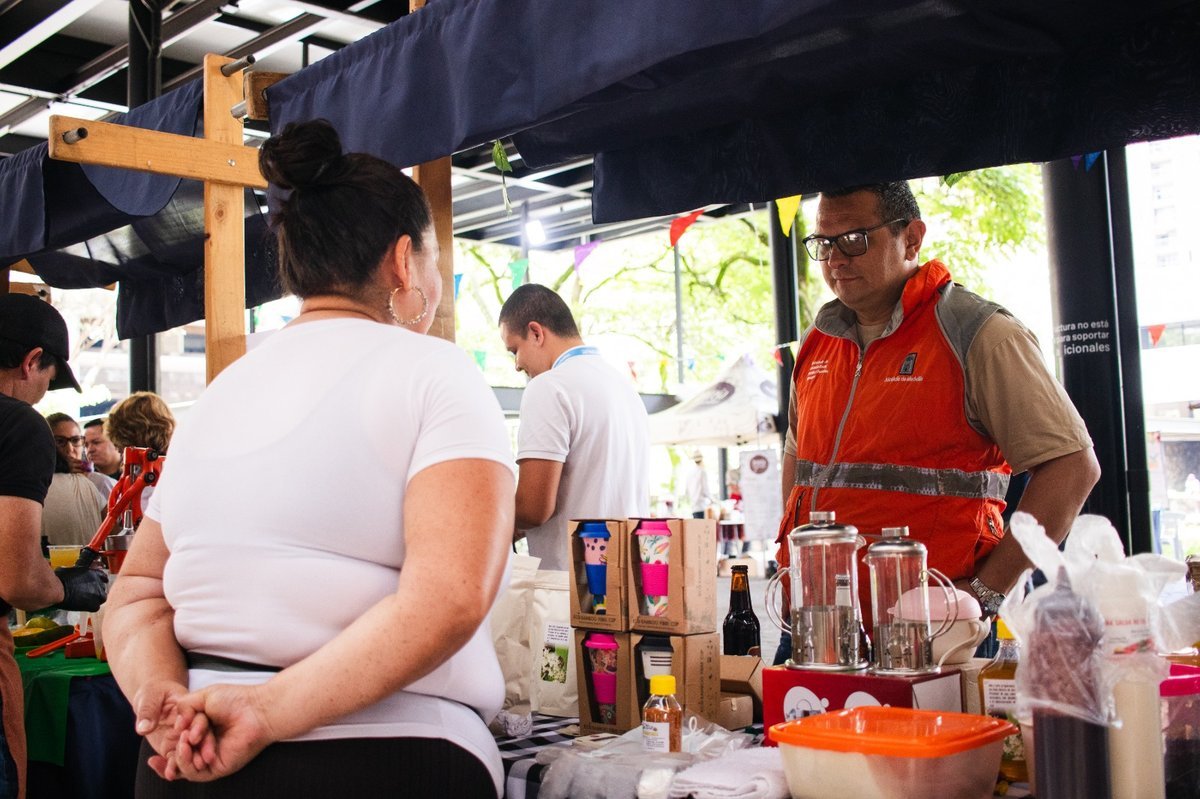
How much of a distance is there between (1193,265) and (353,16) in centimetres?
539

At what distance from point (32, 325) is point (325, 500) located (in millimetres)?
1835

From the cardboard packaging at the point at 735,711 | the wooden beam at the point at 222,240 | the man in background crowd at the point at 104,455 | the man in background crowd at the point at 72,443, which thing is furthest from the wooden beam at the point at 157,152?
the man in background crowd at the point at 104,455

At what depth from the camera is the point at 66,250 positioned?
207 inches

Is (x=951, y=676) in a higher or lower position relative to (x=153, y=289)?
lower

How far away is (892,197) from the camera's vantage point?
2602mm

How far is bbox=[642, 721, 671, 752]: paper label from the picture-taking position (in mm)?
1759

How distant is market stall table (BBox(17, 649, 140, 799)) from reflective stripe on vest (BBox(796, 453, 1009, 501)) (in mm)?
1799

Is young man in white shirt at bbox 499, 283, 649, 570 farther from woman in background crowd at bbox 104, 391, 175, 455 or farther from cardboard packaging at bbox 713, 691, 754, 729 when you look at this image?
woman in background crowd at bbox 104, 391, 175, 455

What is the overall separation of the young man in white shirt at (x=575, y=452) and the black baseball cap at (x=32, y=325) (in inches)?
49.0

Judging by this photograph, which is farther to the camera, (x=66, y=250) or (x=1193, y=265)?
(x=1193, y=265)

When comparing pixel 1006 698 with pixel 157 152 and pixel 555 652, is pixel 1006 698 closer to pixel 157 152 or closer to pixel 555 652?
pixel 555 652

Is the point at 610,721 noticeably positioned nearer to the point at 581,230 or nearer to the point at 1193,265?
the point at 1193,265

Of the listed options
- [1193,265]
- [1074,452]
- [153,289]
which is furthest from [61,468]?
[1193,265]

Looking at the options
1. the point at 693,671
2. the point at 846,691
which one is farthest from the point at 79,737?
the point at 846,691
